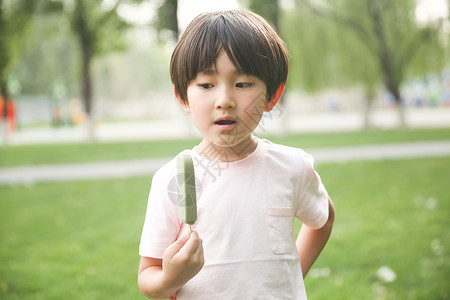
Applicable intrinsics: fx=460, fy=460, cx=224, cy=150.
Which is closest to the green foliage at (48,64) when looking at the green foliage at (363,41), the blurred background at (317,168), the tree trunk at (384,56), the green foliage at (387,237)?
the blurred background at (317,168)

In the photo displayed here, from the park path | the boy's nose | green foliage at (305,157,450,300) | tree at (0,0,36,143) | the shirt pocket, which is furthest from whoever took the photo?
tree at (0,0,36,143)

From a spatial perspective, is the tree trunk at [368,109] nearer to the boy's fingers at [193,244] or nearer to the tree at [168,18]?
the tree at [168,18]

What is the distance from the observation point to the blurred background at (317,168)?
3.78 metres

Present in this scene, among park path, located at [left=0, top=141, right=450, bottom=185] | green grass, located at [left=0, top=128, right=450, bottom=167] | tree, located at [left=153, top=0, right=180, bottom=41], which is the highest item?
tree, located at [left=153, top=0, right=180, bottom=41]

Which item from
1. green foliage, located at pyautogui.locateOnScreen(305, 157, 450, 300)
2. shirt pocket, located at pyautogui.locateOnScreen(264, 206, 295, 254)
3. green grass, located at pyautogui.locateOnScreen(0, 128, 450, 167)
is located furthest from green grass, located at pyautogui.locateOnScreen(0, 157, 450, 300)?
green grass, located at pyautogui.locateOnScreen(0, 128, 450, 167)

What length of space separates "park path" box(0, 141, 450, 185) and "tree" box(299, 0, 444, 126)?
19.0 feet

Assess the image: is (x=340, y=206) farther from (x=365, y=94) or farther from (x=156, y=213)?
(x=365, y=94)

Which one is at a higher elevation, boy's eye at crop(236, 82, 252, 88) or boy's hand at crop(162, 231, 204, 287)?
boy's eye at crop(236, 82, 252, 88)

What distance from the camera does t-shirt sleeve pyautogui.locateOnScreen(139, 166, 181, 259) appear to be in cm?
123

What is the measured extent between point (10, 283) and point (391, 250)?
10.8 ft

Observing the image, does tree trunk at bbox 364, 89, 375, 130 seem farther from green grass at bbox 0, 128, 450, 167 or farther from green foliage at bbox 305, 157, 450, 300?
green foliage at bbox 305, 157, 450, 300

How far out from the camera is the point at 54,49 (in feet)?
121

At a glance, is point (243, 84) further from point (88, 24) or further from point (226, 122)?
point (88, 24)

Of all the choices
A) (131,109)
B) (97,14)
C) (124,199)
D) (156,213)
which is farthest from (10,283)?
(131,109)
